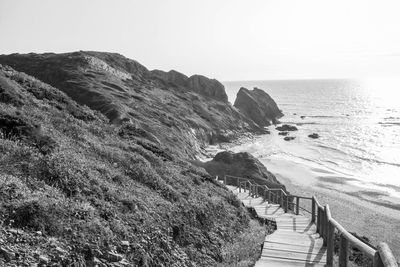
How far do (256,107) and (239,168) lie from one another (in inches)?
2624

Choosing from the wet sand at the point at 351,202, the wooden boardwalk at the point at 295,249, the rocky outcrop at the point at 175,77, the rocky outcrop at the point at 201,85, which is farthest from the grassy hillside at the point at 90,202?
the rocky outcrop at the point at 175,77

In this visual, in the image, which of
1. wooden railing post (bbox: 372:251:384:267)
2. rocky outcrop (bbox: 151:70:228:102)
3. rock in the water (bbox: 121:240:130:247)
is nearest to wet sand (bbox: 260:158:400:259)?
rock in the water (bbox: 121:240:130:247)

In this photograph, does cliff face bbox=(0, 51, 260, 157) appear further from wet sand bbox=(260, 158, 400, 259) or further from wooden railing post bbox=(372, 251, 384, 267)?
wooden railing post bbox=(372, 251, 384, 267)

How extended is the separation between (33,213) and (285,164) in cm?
5343

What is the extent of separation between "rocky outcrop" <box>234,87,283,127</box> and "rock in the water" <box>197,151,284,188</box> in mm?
57821

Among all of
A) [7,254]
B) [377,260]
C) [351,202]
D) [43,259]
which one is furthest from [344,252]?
[351,202]

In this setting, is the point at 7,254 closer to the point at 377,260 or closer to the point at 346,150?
the point at 377,260

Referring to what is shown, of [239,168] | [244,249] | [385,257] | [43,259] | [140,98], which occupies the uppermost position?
[140,98]

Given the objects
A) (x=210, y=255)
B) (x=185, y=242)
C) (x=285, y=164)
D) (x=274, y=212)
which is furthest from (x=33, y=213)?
(x=285, y=164)

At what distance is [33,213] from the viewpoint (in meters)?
7.93

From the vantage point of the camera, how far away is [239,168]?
135 feet

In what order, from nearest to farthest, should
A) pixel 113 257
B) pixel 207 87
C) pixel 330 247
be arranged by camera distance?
pixel 113 257 < pixel 330 247 < pixel 207 87

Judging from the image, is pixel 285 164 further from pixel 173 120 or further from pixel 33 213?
pixel 33 213

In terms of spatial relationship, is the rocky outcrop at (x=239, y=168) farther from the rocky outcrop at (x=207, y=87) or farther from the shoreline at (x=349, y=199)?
the rocky outcrop at (x=207, y=87)
